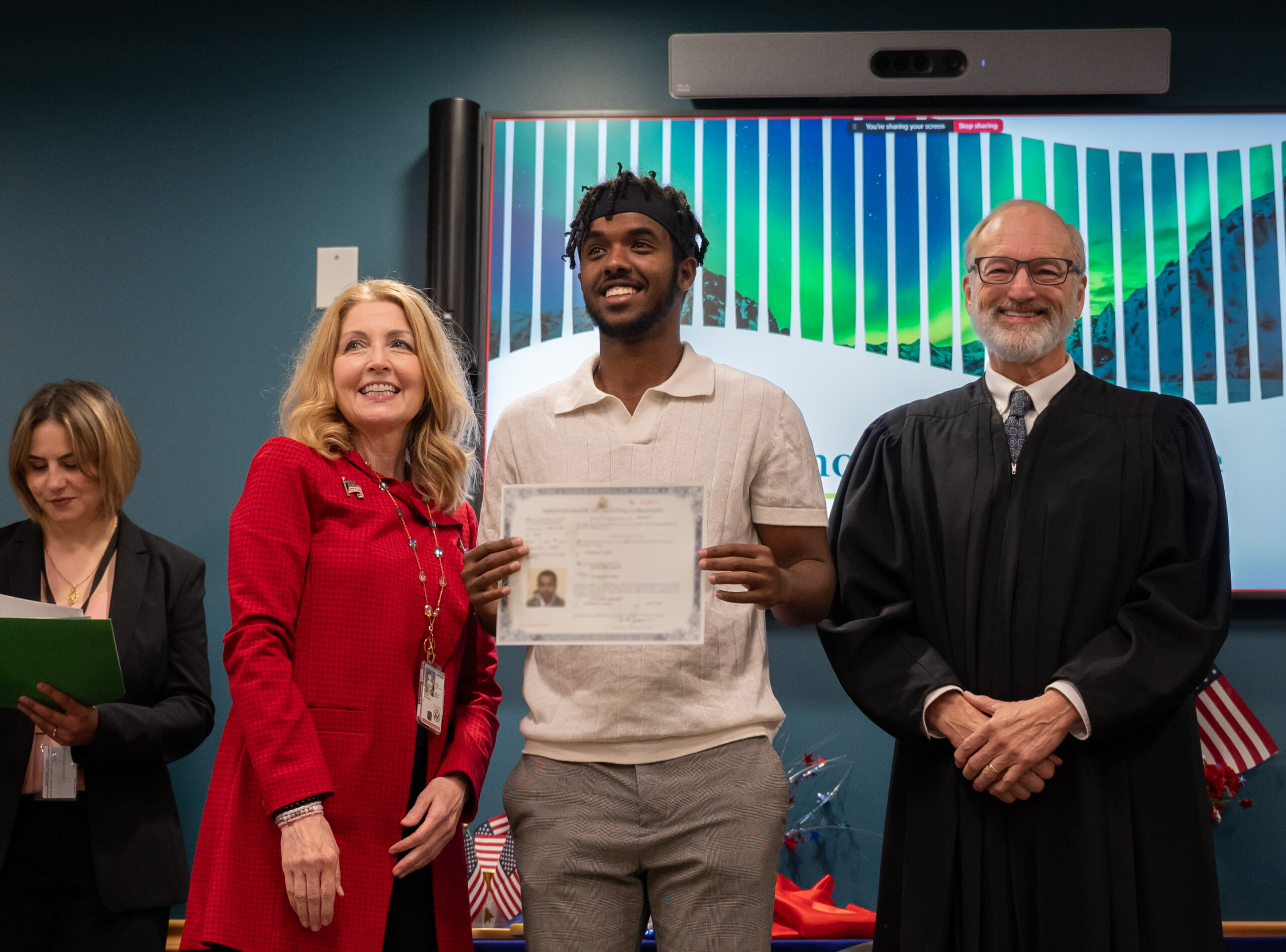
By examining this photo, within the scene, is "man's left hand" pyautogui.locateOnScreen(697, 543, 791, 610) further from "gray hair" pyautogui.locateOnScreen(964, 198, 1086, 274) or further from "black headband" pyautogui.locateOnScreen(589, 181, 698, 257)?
"gray hair" pyautogui.locateOnScreen(964, 198, 1086, 274)

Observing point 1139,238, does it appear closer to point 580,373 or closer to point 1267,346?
point 1267,346

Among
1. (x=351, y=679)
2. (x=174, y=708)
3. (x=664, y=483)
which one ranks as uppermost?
(x=664, y=483)

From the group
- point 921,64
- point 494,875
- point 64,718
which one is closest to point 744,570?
point 64,718

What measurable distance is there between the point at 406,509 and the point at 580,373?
0.41 meters

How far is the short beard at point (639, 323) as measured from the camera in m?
1.86

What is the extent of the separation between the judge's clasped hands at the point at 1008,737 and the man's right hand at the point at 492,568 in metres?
0.83

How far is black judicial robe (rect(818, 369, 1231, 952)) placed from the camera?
185 cm

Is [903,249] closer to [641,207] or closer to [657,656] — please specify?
[641,207]

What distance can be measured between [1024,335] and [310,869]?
165cm

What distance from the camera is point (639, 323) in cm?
186

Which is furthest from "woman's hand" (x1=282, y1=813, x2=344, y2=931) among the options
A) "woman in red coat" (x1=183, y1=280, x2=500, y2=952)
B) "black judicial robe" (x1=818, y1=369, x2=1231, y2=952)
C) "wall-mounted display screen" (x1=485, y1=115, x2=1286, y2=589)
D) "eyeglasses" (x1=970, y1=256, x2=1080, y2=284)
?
"wall-mounted display screen" (x1=485, y1=115, x2=1286, y2=589)

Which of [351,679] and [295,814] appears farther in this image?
[351,679]

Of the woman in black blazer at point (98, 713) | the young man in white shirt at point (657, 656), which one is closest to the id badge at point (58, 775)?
the woman in black blazer at point (98, 713)

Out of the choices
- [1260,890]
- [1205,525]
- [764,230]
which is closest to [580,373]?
[1205,525]
